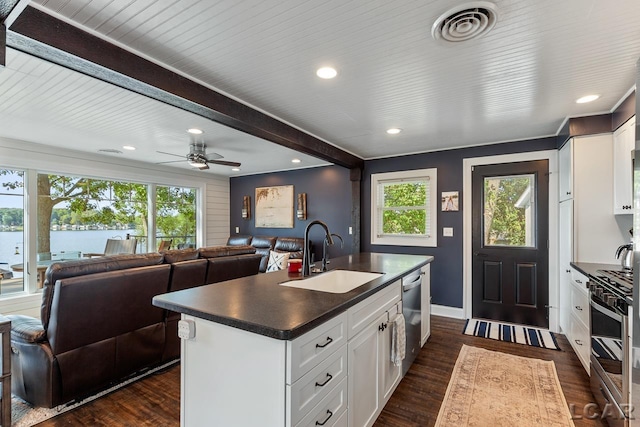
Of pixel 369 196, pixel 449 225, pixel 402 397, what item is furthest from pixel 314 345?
pixel 369 196

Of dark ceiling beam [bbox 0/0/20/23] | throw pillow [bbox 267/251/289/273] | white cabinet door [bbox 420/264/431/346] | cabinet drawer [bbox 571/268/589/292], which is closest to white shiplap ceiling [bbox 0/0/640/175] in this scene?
dark ceiling beam [bbox 0/0/20/23]

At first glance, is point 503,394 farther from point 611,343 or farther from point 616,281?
point 616,281

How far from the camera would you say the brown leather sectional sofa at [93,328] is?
6.95ft

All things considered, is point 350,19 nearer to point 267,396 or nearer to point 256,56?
point 256,56

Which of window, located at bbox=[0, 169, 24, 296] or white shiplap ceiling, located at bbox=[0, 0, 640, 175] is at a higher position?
white shiplap ceiling, located at bbox=[0, 0, 640, 175]

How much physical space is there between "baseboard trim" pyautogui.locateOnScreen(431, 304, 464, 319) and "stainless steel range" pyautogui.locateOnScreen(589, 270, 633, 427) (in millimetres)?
2014

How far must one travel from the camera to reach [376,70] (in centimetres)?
223

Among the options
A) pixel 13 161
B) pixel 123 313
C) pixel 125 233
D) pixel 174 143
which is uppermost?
pixel 174 143

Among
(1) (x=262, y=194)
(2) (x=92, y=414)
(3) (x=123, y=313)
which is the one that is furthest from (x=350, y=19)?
(1) (x=262, y=194)

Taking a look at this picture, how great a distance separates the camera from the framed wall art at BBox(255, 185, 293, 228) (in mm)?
6418

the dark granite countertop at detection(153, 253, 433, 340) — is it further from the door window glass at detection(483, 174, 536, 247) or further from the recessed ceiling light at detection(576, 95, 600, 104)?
the door window glass at detection(483, 174, 536, 247)

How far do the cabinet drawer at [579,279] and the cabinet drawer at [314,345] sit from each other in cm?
236

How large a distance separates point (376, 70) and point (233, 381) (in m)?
2.17

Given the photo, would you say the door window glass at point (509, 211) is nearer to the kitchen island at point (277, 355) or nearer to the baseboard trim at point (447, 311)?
the baseboard trim at point (447, 311)
